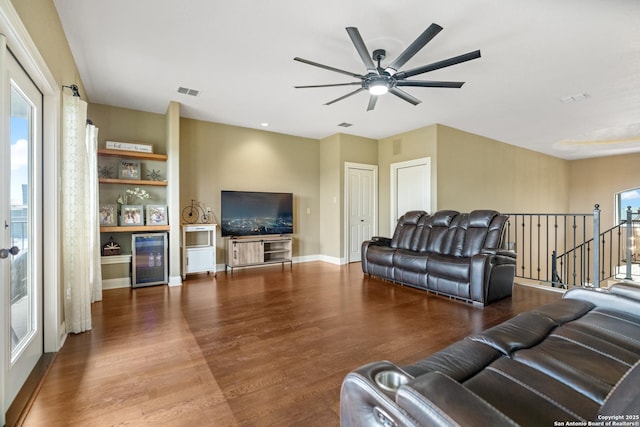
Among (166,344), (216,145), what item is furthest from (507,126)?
(166,344)

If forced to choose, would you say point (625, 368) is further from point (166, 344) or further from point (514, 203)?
point (514, 203)

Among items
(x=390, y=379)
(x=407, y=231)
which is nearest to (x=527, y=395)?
(x=390, y=379)

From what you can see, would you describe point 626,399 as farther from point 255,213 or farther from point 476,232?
point 255,213

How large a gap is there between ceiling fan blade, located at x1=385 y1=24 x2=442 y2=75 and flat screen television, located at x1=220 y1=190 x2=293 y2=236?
352cm

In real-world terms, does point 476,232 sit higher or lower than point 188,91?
lower

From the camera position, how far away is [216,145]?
5.45 meters

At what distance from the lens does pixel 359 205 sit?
650cm

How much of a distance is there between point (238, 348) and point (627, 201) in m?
10.4

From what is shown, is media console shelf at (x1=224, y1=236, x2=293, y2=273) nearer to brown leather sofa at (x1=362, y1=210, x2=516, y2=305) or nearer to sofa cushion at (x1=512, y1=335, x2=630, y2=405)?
brown leather sofa at (x1=362, y1=210, x2=516, y2=305)

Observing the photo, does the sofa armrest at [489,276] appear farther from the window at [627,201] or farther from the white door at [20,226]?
the window at [627,201]

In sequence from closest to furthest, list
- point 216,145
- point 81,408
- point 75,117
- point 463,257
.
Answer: point 81,408
point 75,117
point 463,257
point 216,145

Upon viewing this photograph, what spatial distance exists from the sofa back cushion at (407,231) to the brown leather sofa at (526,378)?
9.79 feet

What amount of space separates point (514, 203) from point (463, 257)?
4.44 meters

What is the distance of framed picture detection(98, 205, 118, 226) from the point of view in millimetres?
4285
